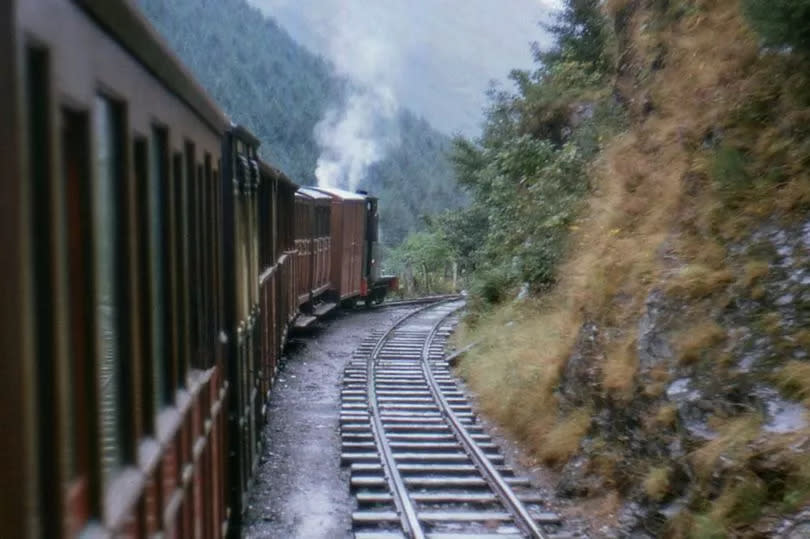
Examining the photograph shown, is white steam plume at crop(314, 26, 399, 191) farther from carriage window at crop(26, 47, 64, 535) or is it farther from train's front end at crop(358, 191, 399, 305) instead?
carriage window at crop(26, 47, 64, 535)

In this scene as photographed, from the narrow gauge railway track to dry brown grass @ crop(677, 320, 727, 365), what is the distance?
1.77 meters

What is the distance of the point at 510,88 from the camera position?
28.7 m

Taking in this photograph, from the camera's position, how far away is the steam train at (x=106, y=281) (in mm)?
1687

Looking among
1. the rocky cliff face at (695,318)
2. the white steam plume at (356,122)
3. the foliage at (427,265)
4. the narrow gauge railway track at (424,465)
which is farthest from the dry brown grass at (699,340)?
the white steam plume at (356,122)

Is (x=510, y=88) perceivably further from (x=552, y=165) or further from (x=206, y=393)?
(x=206, y=393)

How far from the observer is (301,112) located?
79688mm

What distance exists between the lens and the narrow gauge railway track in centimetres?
741

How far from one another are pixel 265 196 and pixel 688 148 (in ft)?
15.1

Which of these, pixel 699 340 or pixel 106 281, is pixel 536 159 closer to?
pixel 699 340

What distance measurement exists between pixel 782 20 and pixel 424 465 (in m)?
5.29

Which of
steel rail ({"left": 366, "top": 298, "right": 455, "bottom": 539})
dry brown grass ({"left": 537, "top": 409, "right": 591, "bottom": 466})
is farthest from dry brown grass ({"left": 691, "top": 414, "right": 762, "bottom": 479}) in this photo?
dry brown grass ({"left": 537, "top": 409, "right": 591, "bottom": 466})

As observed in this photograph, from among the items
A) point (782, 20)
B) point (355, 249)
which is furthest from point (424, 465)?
point (355, 249)

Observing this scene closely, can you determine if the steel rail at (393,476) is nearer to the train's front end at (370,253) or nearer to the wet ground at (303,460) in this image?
the wet ground at (303,460)

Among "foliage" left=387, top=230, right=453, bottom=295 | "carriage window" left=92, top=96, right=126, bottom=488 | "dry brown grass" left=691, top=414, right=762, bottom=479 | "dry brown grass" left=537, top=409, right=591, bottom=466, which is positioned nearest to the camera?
"carriage window" left=92, top=96, right=126, bottom=488
